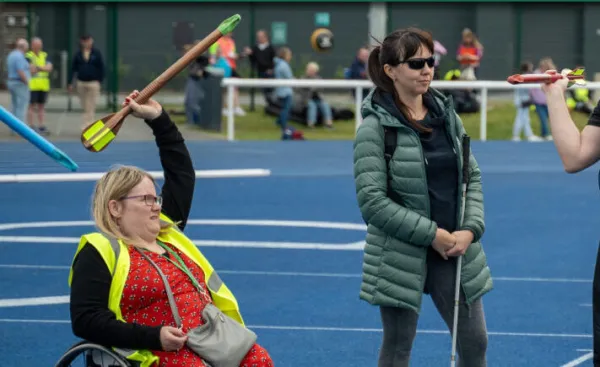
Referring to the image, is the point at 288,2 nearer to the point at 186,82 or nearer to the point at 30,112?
the point at 186,82

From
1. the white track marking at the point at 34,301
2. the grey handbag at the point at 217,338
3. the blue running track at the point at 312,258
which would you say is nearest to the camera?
the grey handbag at the point at 217,338

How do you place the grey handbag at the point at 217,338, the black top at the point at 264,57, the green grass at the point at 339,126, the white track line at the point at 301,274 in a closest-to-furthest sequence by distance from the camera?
the grey handbag at the point at 217,338 < the white track line at the point at 301,274 < the green grass at the point at 339,126 < the black top at the point at 264,57

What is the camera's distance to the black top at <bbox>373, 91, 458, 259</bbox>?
5414 mm

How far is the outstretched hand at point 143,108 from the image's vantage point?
17.5 feet

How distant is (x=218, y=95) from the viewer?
25.1 m

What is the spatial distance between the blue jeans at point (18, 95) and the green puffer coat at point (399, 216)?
18512 millimetres

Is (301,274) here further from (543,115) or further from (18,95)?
(543,115)

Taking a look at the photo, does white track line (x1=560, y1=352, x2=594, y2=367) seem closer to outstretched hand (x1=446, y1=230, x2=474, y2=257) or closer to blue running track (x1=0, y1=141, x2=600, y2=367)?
blue running track (x1=0, y1=141, x2=600, y2=367)

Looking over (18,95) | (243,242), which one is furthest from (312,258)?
(18,95)

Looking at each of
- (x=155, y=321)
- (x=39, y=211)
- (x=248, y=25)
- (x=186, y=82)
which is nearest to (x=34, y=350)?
(x=155, y=321)

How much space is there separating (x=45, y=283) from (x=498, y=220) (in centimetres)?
524

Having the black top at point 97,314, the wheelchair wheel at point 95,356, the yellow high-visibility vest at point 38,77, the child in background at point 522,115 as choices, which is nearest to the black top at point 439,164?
the black top at point 97,314

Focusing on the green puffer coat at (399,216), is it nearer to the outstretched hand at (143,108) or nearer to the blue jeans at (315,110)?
the outstretched hand at (143,108)

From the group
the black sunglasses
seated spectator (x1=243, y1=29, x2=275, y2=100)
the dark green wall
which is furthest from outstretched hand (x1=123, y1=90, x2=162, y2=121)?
the dark green wall
